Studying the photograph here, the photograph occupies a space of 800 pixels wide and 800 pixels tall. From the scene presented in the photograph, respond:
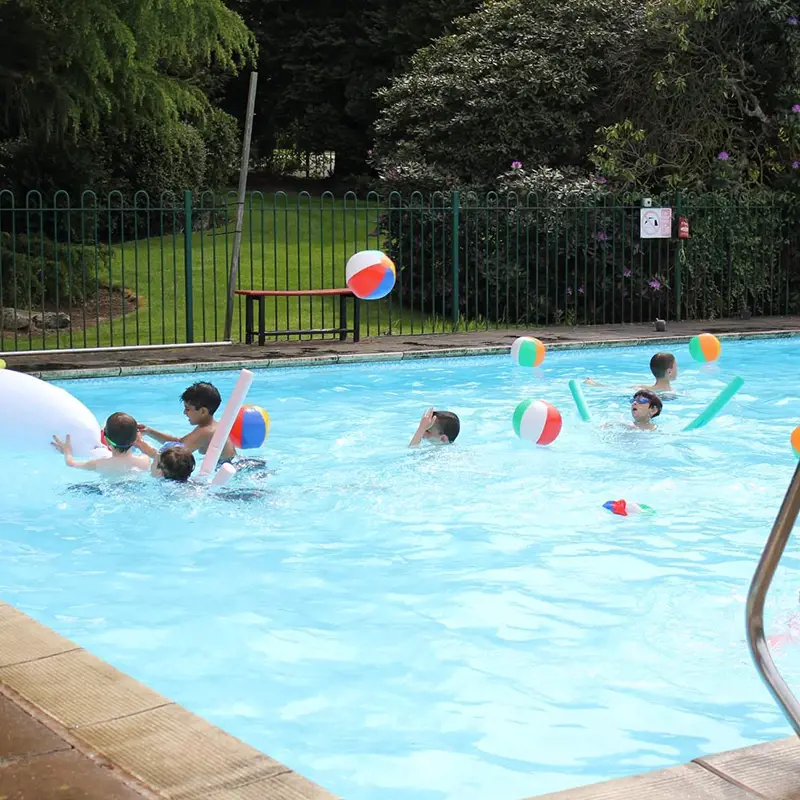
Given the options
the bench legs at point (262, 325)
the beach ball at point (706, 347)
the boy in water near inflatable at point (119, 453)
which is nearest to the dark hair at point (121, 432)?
the boy in water near inflatable at point (119, 453)

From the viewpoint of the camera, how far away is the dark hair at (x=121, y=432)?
8.06m

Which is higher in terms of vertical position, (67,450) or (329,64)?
(329,64)

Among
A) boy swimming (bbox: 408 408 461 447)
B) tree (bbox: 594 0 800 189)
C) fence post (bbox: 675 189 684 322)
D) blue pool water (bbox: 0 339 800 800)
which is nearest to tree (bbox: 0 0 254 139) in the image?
tree (bbox: 594 0 800 189)

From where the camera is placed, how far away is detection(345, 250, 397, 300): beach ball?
11.9 meters

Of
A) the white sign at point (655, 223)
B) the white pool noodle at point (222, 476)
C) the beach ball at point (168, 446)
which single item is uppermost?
the white sign at point (655, 223)

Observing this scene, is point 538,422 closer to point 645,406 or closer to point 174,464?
point 645,406

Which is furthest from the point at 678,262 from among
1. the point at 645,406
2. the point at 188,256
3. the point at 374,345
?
the point at 645,406

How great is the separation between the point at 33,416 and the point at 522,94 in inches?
583

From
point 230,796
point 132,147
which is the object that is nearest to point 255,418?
point 230,796

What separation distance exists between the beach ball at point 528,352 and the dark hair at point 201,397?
5383 mm

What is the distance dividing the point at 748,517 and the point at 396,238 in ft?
42.3

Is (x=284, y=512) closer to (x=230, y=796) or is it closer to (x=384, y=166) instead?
(x=230, y=796)

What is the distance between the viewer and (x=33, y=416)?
25.6ft

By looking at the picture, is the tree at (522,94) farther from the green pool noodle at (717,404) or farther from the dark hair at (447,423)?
the dark hair at (447,423)
